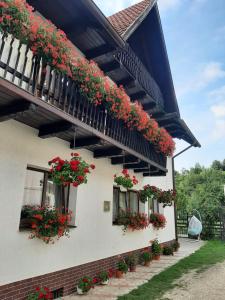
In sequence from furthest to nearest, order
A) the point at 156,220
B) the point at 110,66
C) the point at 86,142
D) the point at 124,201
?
the point at 156,220
the point at 124,201
the point at 110,66
the point at 86,142

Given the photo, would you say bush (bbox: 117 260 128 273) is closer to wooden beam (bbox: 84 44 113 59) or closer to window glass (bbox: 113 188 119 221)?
window glass (bbox: 113 188 119 221)

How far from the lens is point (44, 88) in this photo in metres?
4.96

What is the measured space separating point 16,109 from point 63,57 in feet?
4.47

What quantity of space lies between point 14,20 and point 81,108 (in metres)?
2.29

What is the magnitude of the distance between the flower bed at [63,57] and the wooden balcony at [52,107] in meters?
0.16

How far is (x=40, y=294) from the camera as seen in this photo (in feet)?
16.3

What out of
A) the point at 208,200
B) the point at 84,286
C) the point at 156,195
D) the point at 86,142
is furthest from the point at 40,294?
the point at 208,200

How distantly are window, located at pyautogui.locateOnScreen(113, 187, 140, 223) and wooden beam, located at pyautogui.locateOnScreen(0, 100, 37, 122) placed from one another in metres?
5.13

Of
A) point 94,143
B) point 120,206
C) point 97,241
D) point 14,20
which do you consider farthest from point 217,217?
point 14,20

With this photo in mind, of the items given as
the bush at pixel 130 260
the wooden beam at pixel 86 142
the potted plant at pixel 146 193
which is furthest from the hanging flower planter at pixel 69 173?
the potted plant at pixel 146 193

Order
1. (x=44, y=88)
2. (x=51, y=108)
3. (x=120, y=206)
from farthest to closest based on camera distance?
(x=120, y=206), (x=44, y=88), (x=51, y=108)

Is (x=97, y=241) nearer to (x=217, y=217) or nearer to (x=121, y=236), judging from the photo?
(x=121, y=236)

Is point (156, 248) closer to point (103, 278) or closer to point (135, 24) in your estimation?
point (103, 278)

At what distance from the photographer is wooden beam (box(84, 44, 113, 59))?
779 cm
